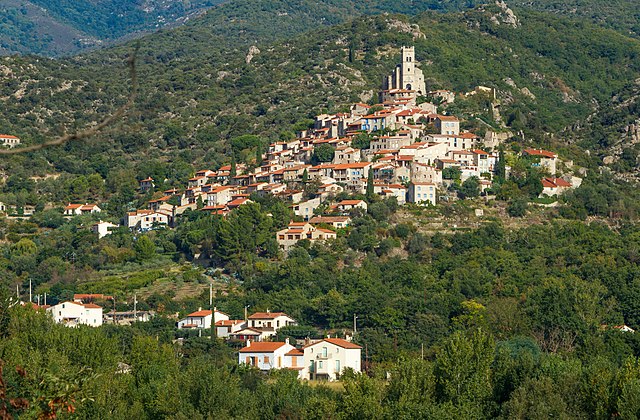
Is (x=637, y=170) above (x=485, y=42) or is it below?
below

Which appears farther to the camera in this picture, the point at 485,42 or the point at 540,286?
the point at 485,42

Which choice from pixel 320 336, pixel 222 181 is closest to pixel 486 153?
pixel 222 181

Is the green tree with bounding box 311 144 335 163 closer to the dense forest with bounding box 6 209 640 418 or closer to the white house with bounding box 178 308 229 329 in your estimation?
the dense forest with bounding box 6 209 640 418

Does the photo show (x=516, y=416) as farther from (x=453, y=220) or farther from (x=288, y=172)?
(x=288, y=172)

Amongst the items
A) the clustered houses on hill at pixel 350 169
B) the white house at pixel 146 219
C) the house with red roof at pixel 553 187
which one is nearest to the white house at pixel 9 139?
the clustered houses on hill at pixel 350 169

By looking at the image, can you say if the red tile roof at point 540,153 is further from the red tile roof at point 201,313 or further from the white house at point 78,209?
the red tile roof at point 201,313

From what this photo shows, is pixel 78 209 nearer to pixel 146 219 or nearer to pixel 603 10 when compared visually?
pixel 146 219

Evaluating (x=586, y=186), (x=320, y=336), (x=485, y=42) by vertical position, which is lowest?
(x=320, y=336)
